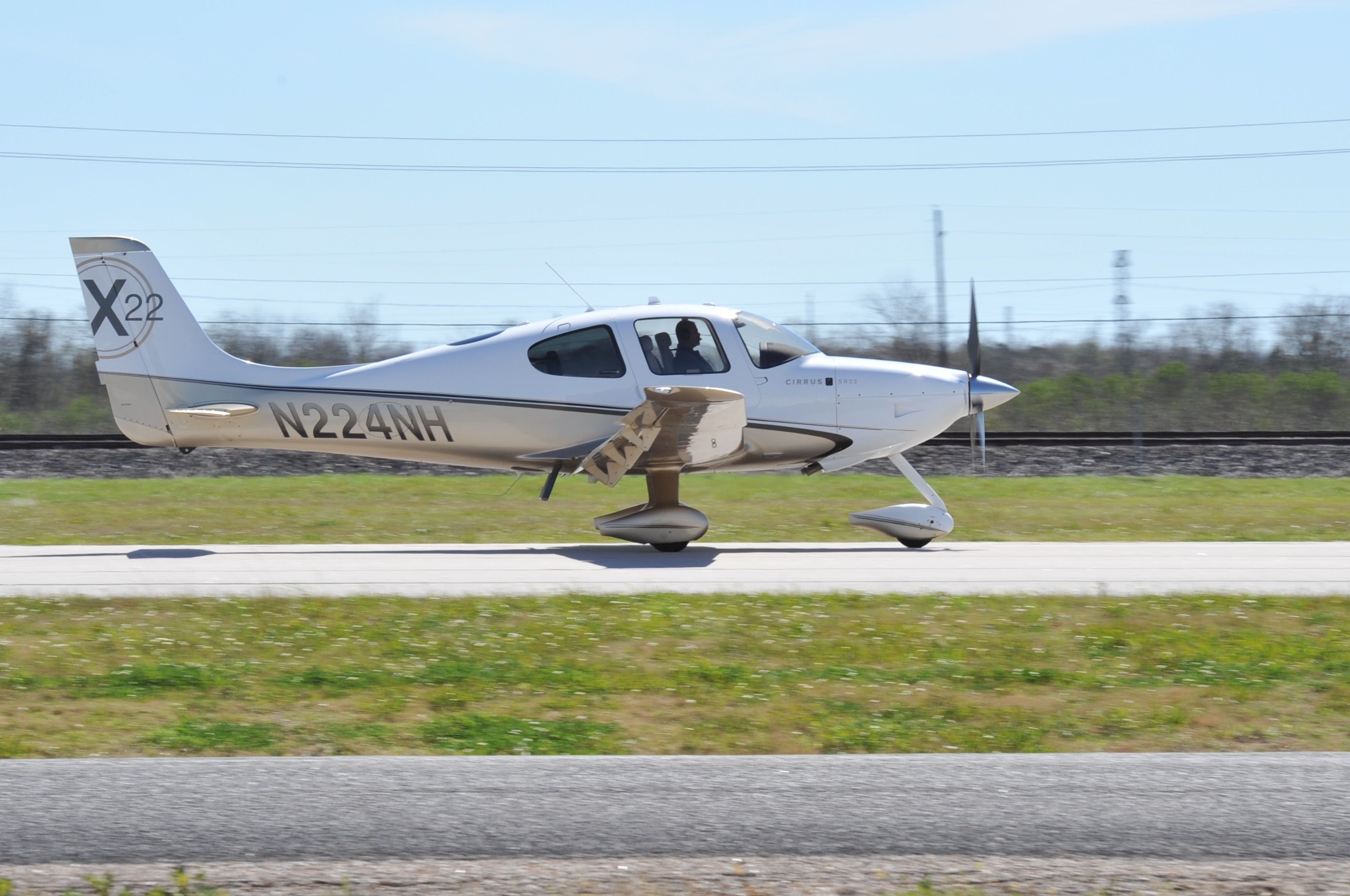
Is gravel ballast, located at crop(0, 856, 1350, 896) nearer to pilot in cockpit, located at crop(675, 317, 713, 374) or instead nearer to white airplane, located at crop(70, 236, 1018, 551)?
white airplane, located at crop(70, 236, 1018, 551)

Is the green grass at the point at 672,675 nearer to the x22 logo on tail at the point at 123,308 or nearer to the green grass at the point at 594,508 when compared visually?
the x22 logo on tail at the point at 123,308

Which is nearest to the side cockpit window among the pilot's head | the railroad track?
the pilot's head

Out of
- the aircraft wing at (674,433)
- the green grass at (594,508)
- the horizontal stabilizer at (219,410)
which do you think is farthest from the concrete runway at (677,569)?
the horizontal stabilizer at (219,410)

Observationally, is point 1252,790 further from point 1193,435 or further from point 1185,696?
point 1193,435

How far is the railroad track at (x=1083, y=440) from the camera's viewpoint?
22.2 metres

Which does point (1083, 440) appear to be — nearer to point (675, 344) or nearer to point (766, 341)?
point (766, 341)

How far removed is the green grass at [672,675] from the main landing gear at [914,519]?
131 inches

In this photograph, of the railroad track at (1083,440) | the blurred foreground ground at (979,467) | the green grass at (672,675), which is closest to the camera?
the green grass at (672,675)

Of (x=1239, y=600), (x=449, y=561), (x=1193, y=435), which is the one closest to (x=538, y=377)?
(x=449, y=561)

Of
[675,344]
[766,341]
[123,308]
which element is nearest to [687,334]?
[675,344]

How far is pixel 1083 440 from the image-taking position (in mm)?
23219

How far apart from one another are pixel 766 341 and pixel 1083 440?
41.7 feet

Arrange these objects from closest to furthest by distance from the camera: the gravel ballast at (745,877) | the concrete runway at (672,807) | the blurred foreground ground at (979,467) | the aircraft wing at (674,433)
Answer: the gravel ballast at (745,877), the concrete runway at (672,807), the aircraft wing at (674,433), the blurred foreground ground at (979,467)

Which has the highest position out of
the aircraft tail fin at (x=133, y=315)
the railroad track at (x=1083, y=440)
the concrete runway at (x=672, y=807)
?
the aircraft tail fin at (x=133, y=315)
